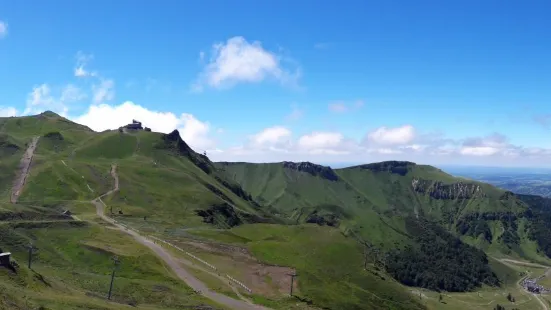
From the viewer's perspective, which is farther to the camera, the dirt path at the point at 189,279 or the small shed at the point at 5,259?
the dirt path at the point at 189,279

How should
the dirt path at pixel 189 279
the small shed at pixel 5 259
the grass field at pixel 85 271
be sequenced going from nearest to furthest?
the grass field at pixel 85 271 → the small shed at pixel 5 259 → the dirt path at pixel 189 279

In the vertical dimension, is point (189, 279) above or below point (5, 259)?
below

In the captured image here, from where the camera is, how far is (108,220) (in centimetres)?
18350

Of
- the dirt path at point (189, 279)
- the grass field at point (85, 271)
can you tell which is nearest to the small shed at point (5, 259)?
the grass field at point (85, 271)

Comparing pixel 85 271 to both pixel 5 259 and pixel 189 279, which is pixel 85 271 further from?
pixel 5 259

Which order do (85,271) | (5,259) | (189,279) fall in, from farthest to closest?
(189,279) → (85,271) → (5,259)

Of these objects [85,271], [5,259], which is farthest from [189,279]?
[5,259]

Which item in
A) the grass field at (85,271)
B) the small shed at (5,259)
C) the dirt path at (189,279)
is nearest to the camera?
the grass field at (85,271)

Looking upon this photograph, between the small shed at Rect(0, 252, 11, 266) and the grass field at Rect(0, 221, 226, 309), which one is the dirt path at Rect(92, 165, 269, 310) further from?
the small shed at Rect(0, 252, 11, 266)

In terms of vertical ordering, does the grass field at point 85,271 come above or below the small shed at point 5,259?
below

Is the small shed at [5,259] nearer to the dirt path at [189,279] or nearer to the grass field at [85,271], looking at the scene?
the grass field at [85,271]

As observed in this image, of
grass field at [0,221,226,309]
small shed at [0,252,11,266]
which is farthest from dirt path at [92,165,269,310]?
small shed at [0,252,11,266]

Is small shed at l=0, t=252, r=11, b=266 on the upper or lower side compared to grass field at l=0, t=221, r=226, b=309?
upper

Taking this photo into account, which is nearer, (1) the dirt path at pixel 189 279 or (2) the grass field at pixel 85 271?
(2) the grass field at pixel 85 271
